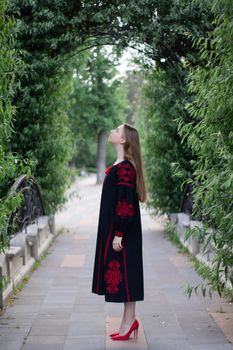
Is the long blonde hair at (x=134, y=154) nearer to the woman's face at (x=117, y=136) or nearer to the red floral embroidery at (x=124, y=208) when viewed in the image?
the woman's face at (x=117, y=136)

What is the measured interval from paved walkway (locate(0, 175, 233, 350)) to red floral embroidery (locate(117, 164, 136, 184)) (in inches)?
52.1

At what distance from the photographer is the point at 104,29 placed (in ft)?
33.3

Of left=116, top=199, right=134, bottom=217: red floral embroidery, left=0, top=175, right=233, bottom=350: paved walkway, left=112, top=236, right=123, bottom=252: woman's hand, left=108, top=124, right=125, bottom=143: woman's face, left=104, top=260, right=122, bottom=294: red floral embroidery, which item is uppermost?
left=108, top=124, right=125, bottom=143: woman's face

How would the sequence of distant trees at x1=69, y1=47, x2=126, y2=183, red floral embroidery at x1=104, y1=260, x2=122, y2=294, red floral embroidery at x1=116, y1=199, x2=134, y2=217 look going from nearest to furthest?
red floral embroidery at x1=116, y1=199, x2=134, y2=217 < red floral embroidery at x1=104, y1=260, x2=122, y2=294 < distant trees at x1=69, y1=47, x2=126, y2=183

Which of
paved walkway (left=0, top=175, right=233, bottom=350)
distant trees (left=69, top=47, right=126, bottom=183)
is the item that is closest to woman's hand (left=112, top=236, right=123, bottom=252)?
paved walkway (left=0, top=175, right=233, bottom=350)

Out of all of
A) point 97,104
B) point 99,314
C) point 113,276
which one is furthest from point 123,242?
point 97,104

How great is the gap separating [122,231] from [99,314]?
1449 mm

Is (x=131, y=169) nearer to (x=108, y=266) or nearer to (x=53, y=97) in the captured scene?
(x=108, y=266)

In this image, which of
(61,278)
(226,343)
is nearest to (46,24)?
(61,278)

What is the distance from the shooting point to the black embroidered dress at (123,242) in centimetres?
490

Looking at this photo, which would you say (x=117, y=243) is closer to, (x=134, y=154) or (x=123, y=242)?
(x=123, y=242)

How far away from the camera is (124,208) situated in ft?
15.9

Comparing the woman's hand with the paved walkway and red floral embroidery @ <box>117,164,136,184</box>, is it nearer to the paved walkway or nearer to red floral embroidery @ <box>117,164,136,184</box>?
red floral embroidery @ <box>117,164,136,184</box>

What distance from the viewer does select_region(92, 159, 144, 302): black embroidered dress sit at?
4898 mm
